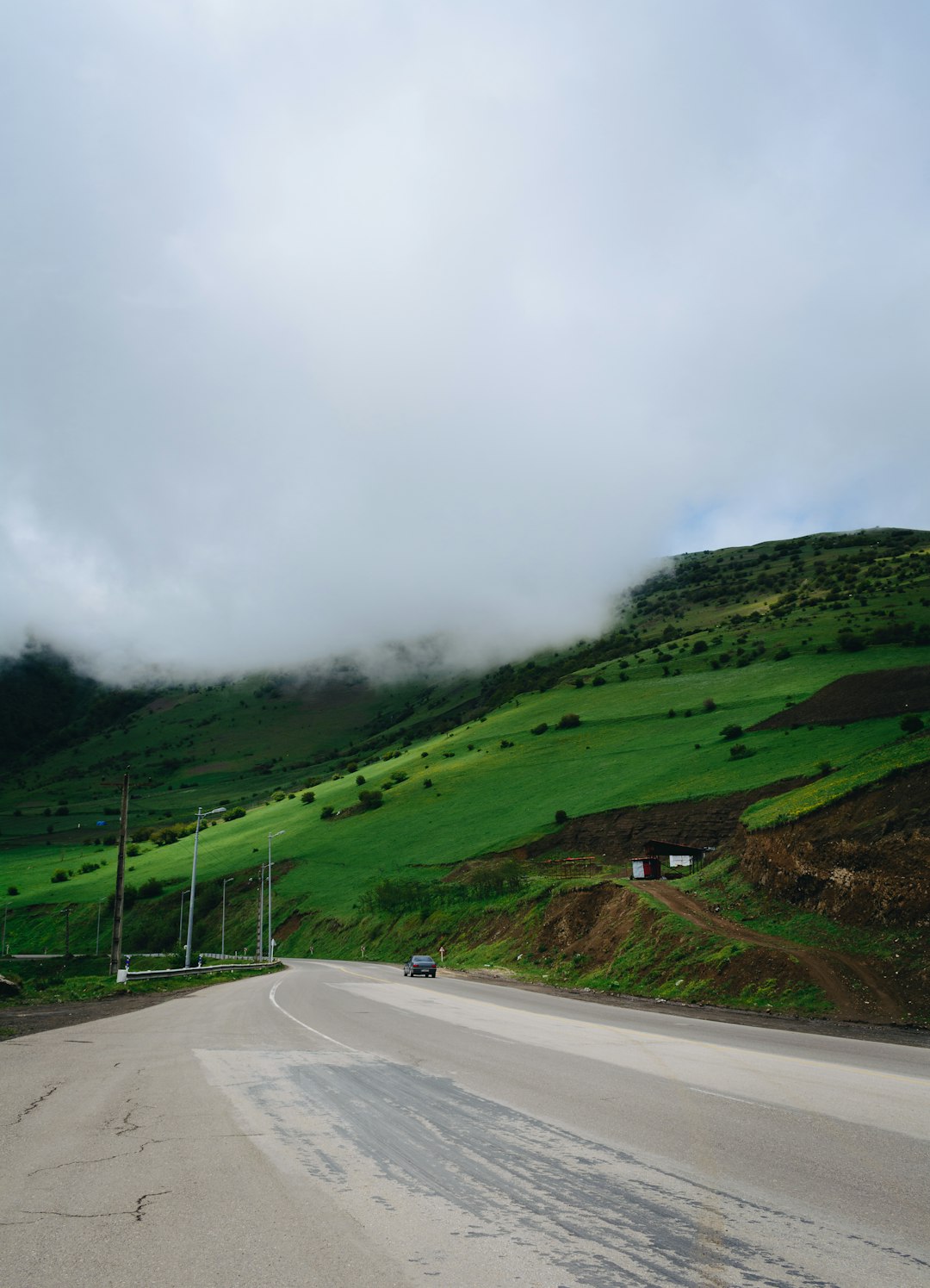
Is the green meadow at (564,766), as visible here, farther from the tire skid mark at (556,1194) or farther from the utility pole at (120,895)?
the tire skid mark at (556,1194)

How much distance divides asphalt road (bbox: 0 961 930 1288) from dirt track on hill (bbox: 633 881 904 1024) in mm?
8780

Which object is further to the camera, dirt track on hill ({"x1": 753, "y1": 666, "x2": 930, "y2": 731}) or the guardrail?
dirt track on hill ({"x1": 753, "y1": 666, "x2": 930, "y2": 731})

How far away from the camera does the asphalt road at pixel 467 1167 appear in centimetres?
536

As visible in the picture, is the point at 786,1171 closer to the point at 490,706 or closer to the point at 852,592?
the point at 852,592

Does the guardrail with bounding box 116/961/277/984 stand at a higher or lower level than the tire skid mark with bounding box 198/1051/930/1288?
lower

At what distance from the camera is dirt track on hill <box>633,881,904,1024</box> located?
23250 mm

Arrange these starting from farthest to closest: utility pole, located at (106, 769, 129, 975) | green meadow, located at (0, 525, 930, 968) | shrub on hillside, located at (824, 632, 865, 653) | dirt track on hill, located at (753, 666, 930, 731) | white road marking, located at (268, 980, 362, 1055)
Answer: shrub on hillside, located at (824, 632, 865, 653) < green meadow, located at (0, 525, 930, 968) < dirt track on hill, located at (753, 666, 930, 731) < utility pole, located at (106, 769, 129, 975) < white road marking, located at (268, 980, 362, 1055)

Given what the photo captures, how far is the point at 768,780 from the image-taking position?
71.4 meters

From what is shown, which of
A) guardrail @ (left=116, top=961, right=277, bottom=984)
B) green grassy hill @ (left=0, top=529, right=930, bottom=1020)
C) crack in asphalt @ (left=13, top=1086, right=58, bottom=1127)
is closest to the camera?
crack in asphalt @ (left=13, top=1086, right=58, bottom=1127)

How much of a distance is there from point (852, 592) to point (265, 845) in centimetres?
9918

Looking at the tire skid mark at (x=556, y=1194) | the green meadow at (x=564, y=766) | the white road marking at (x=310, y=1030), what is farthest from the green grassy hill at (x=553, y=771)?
the tire skid mark at (x=556, y=1194)

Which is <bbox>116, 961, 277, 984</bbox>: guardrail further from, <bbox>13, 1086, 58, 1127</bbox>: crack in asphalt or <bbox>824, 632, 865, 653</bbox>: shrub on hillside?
<bbox>824, 632, 865, 653</bbox>: shrub on hillside

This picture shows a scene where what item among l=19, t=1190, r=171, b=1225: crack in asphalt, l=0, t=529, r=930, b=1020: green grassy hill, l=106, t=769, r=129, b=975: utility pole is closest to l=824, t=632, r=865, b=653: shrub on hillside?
l=0, t=529, r=930, b=1020: green grassy hill

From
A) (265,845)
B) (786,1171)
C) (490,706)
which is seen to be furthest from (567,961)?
(490,706)
